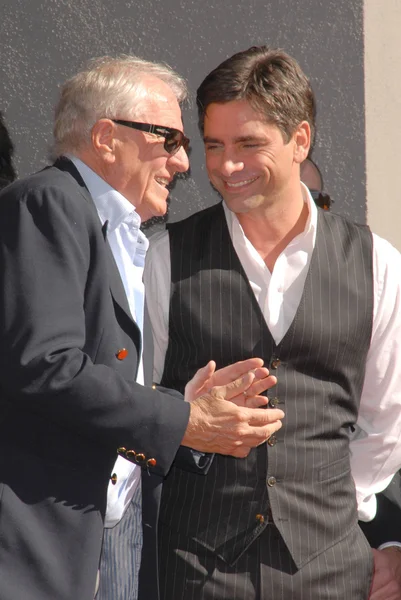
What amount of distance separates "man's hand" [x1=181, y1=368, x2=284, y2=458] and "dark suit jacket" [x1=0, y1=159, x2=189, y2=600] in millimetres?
112

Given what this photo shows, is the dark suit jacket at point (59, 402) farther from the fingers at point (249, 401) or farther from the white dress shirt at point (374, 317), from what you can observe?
the white dress shirt at point (374, 317)

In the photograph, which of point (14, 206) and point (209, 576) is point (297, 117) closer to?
point (14, 206)

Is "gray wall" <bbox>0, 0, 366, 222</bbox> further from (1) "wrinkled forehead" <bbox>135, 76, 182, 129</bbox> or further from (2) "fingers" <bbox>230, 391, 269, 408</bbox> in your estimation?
(2) "fingers" <bbox>230, 391, 269, 408</bbox>

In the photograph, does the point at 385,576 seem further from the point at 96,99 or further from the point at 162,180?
the point at 96,99

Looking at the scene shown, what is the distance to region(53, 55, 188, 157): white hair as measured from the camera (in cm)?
290

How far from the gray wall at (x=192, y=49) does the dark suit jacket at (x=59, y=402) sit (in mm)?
1449

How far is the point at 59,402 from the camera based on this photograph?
7.84ft

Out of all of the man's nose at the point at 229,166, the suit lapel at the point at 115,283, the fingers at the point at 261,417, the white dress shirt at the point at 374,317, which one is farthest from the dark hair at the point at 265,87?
the fingers at the point at 261,417

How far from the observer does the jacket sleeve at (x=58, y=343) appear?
93.1 inches

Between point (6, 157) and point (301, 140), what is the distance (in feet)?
3.58

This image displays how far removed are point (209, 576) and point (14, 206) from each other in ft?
3.85

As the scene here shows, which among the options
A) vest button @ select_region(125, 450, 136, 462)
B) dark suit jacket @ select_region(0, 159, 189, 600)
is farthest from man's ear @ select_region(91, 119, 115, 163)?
vest button @ select_region(125, 450, 136, 462)

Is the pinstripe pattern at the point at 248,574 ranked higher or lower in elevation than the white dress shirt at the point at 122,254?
lower

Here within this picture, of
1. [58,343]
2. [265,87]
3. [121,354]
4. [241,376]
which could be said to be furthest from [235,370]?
[265,87]
